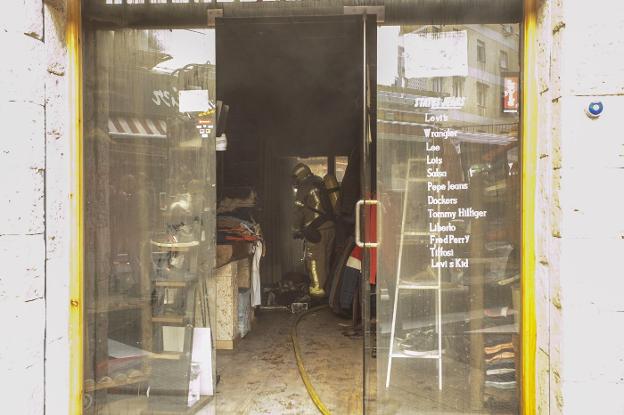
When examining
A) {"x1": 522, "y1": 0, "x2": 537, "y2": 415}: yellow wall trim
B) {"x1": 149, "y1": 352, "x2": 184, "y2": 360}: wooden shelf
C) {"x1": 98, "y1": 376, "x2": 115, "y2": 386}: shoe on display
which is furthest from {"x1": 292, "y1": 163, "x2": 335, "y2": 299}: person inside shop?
{"x1": 522, "y1": 0, "x2": 537, "y2": 415}: yellow wall trim

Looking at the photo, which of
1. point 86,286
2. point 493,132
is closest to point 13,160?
point 86,286

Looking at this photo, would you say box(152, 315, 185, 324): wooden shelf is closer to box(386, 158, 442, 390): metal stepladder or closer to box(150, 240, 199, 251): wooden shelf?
box(150, 240, 199, 251): wooden shelf

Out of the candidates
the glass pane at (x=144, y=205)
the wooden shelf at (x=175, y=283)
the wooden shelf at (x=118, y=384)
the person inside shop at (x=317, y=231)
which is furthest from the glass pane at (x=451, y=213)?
the person inside shop at (x=317, y=231)

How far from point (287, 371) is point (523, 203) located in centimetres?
274

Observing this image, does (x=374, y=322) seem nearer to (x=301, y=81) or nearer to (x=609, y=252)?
(x=609, y=252)

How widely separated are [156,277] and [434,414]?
212cm

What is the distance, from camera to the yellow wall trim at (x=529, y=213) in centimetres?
287

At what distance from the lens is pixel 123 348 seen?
3.21m

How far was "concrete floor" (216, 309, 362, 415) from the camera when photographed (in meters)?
3.71

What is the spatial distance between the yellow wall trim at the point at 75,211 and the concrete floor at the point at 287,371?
3.83ft

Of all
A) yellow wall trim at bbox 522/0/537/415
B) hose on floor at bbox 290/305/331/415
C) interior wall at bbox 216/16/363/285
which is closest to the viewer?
yellow wall trim at bbox 522/0/537/415

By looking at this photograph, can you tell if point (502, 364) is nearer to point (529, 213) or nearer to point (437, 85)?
point (529, 213)

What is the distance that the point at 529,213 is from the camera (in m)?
2.88

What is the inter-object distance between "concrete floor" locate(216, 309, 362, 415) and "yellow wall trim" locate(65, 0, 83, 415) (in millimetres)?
1167
